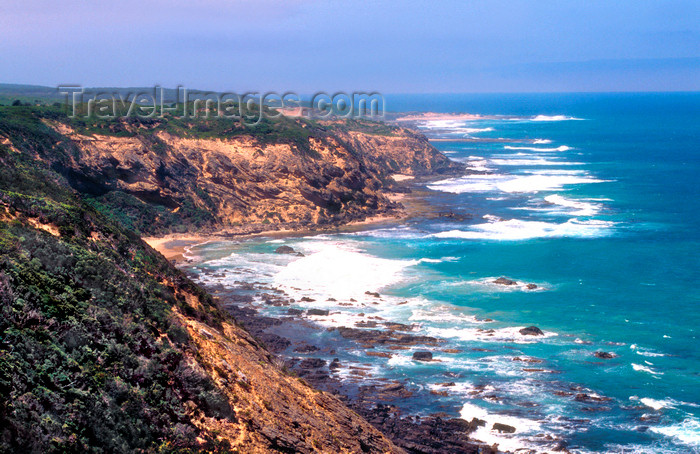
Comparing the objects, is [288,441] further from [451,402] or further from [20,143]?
[20,143]

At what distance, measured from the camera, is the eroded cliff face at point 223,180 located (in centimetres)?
5134

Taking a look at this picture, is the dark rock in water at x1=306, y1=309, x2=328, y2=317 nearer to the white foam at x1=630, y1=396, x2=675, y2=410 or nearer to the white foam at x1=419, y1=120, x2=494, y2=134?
the white foam at x1=630, y1=396, x2=675, y2=410

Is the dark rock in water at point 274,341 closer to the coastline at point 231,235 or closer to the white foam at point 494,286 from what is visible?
the white foam at point 494,286

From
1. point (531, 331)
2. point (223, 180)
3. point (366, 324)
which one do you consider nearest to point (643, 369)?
point (531, 331)

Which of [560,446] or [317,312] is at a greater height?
[317,312]

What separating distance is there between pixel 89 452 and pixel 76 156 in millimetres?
45158

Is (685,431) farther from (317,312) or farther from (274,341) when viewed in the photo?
(317,312)

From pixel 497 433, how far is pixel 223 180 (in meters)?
42.5

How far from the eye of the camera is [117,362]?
11.5m

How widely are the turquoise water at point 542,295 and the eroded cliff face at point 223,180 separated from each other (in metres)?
6.15

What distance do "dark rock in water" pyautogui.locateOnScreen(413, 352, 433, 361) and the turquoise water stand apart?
17.4 inches

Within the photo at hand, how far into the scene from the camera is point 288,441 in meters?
12.9

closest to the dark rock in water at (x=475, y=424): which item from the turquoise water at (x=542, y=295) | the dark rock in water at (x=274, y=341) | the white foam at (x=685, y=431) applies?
the turquoise water at (x=542, y=295)

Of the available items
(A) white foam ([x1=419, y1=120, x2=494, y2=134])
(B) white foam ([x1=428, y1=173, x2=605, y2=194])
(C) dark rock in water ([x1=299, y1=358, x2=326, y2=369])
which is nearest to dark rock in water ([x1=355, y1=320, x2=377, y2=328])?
(C) dark rock in water ([x1=299, y1=358, x2=326, y2=369])
